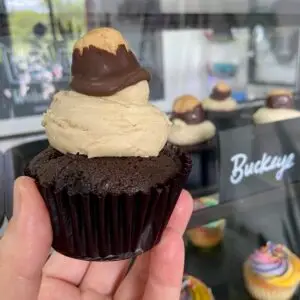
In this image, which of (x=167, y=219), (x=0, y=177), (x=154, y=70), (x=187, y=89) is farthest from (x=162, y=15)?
(x=167, y=219)

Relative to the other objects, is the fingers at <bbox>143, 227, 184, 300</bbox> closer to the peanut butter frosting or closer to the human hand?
the human hand

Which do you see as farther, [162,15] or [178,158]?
[162,15]

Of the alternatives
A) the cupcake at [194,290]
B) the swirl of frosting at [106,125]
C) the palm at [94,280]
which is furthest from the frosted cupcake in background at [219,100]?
the swirl of frosting at [106,125]

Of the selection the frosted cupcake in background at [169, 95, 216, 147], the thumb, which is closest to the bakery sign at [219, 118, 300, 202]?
the frosted cupcake in background at [169, 95, 216, 147]

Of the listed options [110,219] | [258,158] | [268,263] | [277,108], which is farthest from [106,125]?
[277,108]

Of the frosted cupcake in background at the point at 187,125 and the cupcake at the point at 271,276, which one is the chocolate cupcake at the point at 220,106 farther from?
the cupcake at the point at 271,276

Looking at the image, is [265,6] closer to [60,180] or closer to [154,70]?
[154,70]

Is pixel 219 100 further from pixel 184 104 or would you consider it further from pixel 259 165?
pixel 259 165
